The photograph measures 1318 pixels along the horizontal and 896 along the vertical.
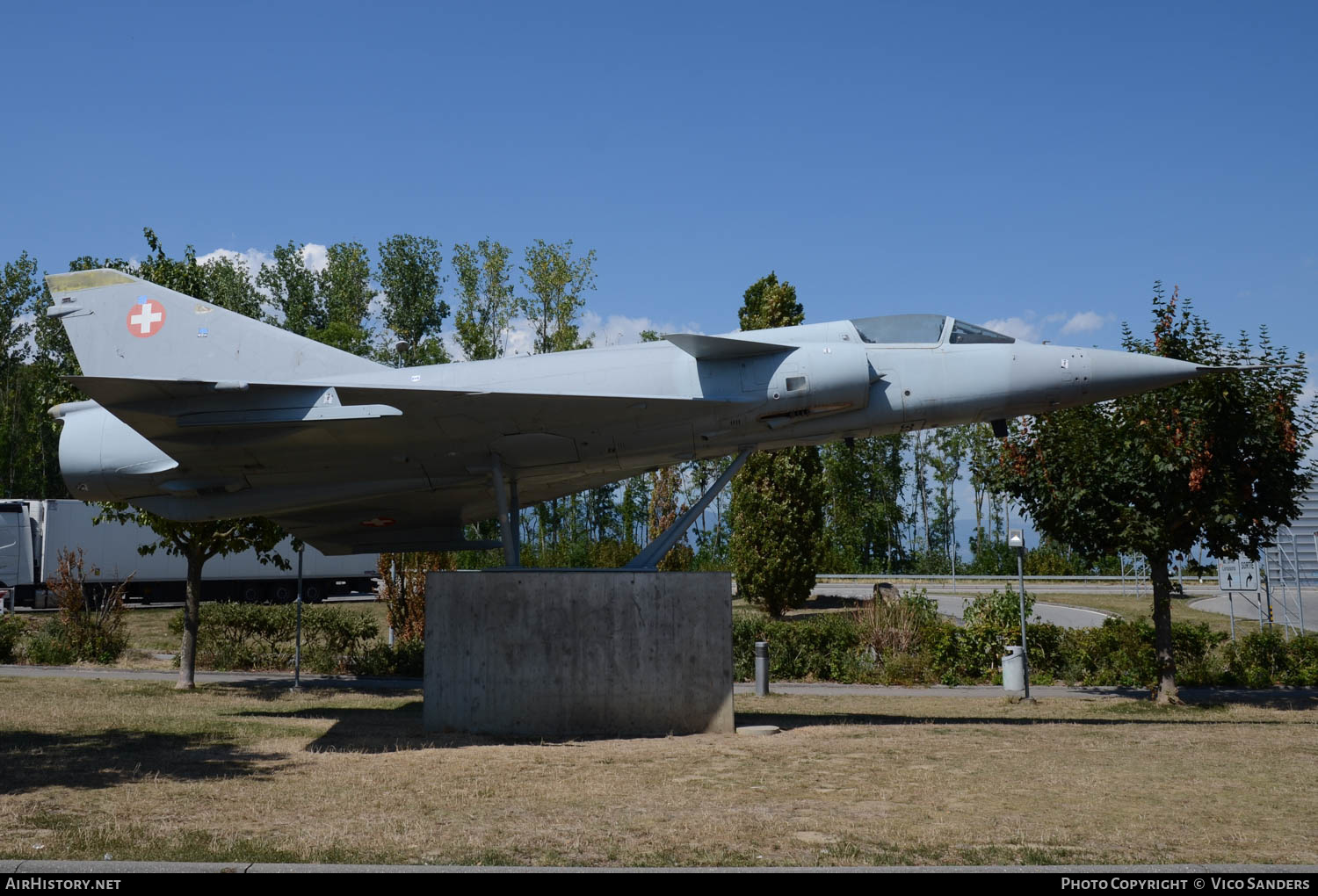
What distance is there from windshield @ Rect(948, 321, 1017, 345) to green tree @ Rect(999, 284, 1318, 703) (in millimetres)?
4347

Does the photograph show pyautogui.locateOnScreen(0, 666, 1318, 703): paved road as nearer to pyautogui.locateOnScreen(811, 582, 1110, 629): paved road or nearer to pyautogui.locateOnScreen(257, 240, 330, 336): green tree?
pyautogui.locateOnScreen(811, 582, 1110, 629): paved road

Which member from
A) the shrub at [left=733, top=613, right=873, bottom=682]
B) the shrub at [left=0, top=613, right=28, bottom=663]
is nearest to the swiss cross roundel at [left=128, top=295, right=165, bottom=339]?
the shrub at [left=733, top=613, right=873, bottom=682]

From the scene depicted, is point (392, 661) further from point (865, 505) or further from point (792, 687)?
point (865, 505)

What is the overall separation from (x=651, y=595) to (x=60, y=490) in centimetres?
6031

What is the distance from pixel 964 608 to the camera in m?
24.8

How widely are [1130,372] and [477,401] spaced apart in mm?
8351

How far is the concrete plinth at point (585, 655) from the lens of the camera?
11922 millimetres

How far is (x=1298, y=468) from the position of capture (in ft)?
50.4

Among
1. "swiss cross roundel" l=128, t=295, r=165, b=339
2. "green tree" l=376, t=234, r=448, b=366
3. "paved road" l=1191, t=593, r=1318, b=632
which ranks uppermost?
"green tree" l=376, t=234, r=448, b=366

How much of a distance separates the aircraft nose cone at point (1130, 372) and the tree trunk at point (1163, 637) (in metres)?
4.42

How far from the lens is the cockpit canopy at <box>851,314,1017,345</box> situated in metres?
12.6

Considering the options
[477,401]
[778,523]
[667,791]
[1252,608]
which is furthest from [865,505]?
[667,791]

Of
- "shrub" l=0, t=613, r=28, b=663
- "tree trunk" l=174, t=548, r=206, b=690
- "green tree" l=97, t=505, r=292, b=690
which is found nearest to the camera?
"green tree" l=97, t=505, r=292, b=690

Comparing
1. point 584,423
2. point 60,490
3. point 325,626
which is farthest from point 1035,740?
point 60,490
